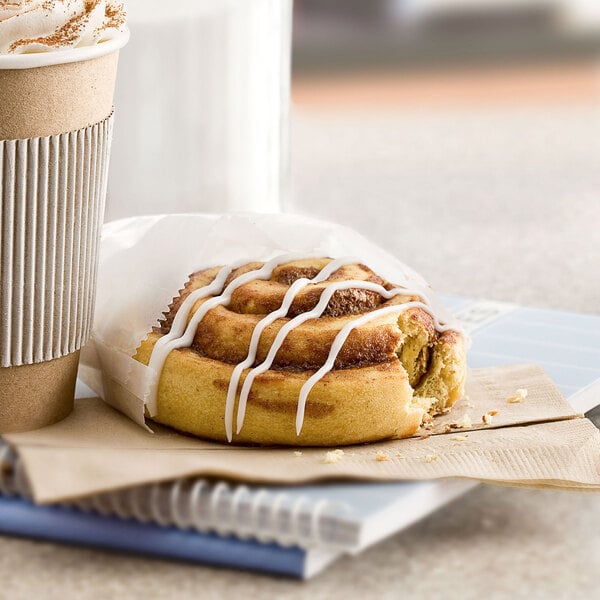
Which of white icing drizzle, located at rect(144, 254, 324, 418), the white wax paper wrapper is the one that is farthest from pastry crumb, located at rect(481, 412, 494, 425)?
white icing drizzle, located at rect(144, 254, 324, 418)

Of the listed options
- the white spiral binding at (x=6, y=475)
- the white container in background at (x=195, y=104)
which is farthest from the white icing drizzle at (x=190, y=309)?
the white container in background at (x=195, y=104)

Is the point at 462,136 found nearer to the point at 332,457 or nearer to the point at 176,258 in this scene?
the point at 176,258

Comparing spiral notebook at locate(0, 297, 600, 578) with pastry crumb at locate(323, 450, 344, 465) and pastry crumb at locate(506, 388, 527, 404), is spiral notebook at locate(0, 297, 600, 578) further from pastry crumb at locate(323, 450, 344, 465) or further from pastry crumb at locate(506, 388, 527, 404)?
pastry crumb at locate(506, 388, 527, 404)

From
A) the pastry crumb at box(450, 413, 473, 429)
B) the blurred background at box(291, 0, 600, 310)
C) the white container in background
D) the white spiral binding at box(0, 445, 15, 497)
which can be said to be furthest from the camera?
the blurred background at box(291, 0, 600, 310)

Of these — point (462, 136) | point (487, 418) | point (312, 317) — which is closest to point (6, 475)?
point (312, 317)

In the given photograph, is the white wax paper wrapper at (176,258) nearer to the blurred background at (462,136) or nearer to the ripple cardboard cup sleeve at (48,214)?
the ripple cardboard cup sleeve at (48,214)

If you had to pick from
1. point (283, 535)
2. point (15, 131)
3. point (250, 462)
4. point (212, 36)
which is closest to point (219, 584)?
point (283, 535)

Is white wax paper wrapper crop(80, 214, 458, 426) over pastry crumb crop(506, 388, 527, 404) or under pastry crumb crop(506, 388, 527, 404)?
over
